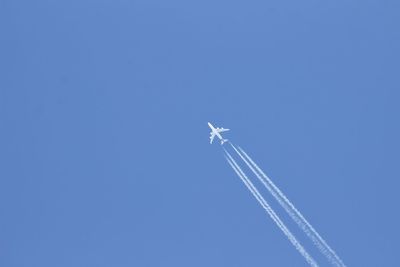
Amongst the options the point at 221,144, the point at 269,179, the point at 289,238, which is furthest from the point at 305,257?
the point at 221,144

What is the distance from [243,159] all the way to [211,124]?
1.33 m

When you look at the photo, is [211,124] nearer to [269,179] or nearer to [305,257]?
[269,179]

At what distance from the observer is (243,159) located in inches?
694

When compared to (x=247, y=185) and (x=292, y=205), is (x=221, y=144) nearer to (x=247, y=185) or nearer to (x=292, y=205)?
(x=247, y=185)

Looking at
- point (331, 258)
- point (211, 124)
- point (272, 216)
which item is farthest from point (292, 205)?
point (211, 124)

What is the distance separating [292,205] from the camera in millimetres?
17141

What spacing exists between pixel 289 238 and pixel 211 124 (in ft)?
12.3

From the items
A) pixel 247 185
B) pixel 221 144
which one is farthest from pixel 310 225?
pixel 221 144

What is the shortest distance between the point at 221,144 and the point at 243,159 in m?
0.74

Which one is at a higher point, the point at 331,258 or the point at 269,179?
the point at 269,179

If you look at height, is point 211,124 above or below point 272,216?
above

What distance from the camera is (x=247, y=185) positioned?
688 inches

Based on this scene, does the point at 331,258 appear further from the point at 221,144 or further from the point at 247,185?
the point at 221,144

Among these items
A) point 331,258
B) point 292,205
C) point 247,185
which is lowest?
point 331,258
